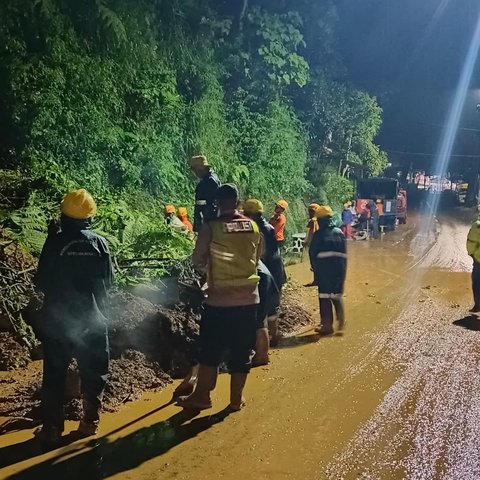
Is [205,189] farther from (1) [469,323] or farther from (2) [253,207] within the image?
(1) [469,323]

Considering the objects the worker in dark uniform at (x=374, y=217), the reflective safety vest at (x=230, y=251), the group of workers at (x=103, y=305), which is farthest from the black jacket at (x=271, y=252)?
the worker in dark uniform at (x=374, y=217)

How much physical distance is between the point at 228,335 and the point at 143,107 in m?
9.01

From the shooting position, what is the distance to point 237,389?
528cm

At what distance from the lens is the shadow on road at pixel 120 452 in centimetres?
409

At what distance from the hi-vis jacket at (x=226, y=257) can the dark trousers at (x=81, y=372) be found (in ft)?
3.51

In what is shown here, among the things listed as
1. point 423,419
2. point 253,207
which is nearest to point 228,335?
point 423,419

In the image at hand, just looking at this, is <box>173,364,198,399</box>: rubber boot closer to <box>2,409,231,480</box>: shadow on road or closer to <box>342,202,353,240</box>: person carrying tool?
<box>2,409,231,480</box>: shadow on road

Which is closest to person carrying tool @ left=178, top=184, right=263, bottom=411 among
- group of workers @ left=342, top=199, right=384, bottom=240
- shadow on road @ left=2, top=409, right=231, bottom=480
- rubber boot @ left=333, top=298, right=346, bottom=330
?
shadow on road @ left=2, top=409, right=231, bottom=480

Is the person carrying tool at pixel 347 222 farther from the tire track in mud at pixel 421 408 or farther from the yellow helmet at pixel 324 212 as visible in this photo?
the yellow helmet at pixel 324 212

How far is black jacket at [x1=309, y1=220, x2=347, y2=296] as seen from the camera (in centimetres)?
827

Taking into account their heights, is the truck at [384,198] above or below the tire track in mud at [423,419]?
above

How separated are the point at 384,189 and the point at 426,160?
76.3 feet

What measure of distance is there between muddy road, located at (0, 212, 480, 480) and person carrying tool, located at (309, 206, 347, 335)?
14.0 inches

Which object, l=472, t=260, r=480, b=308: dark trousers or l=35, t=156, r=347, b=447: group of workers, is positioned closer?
l=35, t=156, r=347, b=447: group of workers
